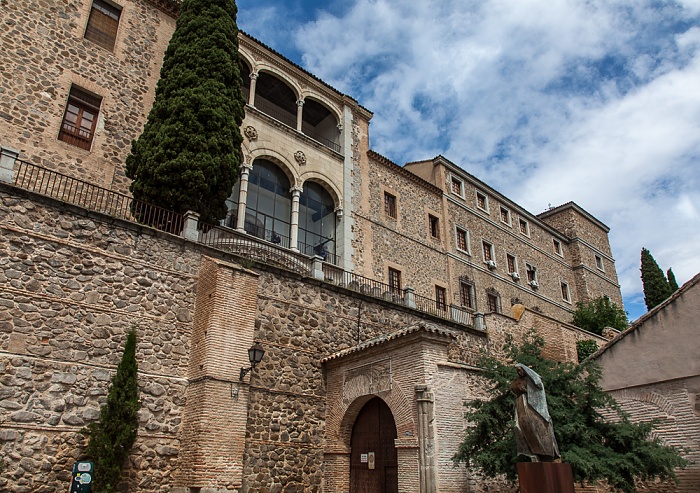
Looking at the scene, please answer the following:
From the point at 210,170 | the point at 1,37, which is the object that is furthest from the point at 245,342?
the point at 1,37

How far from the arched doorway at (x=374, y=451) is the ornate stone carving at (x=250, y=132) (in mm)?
9996

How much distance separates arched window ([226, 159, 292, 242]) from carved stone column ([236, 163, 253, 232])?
0.18 meters

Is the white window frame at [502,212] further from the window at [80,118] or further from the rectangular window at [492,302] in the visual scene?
the window at [80,118]

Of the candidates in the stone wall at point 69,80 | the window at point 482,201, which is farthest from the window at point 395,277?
the stone wall at point 69,80

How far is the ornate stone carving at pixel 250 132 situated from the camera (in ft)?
58.2

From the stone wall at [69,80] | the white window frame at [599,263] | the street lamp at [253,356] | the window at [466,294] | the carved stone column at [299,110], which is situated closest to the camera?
the street lamp at [253,356]

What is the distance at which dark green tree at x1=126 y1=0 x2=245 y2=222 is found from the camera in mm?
12914

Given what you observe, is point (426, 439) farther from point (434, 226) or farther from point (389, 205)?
point (434, 226)

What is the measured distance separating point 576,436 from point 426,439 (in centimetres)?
265

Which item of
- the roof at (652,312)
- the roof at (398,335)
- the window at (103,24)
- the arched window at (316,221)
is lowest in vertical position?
the roof at (398,335)

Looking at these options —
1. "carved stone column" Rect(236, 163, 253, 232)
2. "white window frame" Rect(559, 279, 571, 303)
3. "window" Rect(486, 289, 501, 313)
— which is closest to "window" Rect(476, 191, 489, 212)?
"window" Rect(486, 289, 501, 313)

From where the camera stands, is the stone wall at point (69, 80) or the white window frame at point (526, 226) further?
the white window frame at point (526, 226)

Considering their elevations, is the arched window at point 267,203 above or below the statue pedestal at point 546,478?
above

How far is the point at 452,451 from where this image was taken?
1010 cm
